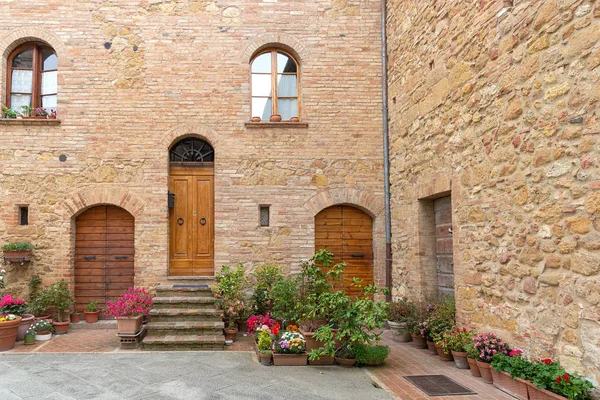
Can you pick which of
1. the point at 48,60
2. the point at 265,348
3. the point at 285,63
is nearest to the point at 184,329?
the point at 265,348

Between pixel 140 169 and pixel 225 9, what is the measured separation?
3.61 m

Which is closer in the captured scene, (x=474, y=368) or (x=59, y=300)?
(x=474, y=368)

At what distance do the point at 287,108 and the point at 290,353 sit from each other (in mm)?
5068

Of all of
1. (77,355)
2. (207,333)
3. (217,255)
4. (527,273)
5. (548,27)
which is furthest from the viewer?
(217,255)

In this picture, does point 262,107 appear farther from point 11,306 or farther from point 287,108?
point 11,306

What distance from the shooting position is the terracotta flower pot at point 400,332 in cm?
757

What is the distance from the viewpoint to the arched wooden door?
9.05m

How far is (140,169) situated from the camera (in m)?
8.75

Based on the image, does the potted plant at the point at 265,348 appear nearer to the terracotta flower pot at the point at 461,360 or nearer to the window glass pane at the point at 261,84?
the terracotta flower pot at the point at 461,360

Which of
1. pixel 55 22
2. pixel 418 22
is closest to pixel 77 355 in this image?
pixel 55 22

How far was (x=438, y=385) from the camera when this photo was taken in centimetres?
523

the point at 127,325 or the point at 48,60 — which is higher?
the point at 48,60

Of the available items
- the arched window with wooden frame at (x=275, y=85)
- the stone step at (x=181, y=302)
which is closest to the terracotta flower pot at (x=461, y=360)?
the stone step at (x=181, y=302)

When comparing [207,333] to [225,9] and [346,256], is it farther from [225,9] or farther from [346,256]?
[225,9]
